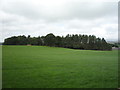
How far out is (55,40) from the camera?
35.2 meters

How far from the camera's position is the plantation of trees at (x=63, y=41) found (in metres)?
30.0

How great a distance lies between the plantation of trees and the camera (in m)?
30.0

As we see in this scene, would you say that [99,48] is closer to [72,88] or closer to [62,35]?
[62,35]

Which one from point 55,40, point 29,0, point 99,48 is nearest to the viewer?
point 29,0

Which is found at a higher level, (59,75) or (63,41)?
(63,41)

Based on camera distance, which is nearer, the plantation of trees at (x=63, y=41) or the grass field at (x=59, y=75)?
the grass field at (x=59, y=75)

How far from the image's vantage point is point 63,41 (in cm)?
3612

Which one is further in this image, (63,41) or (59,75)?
(63,41)

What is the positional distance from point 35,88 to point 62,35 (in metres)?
35.2

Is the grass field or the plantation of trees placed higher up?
the plantation of trees

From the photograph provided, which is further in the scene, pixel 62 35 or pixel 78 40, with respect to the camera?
pixel 62 35

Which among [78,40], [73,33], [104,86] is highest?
[73,33]

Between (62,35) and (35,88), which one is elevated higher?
(62,35)

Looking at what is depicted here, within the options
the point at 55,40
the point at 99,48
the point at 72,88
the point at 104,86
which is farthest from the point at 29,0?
the point at 55,40
